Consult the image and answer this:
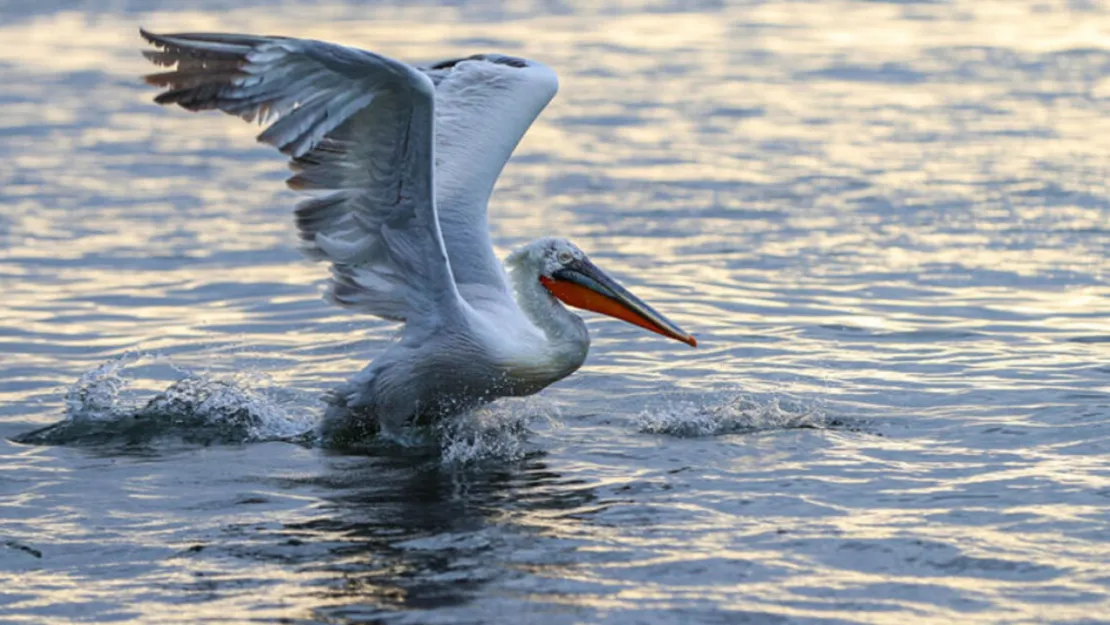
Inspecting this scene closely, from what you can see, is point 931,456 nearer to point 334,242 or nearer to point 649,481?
point 649,481

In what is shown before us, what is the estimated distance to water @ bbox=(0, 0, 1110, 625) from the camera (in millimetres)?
5727

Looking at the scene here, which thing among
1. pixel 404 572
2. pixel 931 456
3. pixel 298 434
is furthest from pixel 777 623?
pixel 298 434

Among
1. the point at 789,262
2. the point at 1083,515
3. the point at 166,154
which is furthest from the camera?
the point at 166,154

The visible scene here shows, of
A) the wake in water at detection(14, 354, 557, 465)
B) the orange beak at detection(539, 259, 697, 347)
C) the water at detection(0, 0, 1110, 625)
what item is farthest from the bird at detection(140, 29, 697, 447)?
the water at detection(0, 0, 1110, 625)

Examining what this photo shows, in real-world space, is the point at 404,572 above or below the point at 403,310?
below

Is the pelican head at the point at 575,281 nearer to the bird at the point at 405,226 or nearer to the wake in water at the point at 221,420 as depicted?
the bird at the point at 405,226

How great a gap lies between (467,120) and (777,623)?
12.2 feet

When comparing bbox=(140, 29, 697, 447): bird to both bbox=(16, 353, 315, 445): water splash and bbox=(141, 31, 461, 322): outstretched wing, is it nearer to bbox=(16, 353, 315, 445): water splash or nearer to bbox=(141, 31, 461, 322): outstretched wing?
bbox=(141, 31, 461, 322): outstretched wing

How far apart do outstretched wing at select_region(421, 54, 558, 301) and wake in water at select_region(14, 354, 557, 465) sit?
58 centimetres

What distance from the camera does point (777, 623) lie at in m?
5.29

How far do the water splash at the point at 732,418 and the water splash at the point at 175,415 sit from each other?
151 cm

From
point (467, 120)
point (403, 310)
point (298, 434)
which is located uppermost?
point (467, 120)

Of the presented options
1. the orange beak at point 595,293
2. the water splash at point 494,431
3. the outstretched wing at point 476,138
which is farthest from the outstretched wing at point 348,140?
the orange beak at point 595,293

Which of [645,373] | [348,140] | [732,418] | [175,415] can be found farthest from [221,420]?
[732,418]
